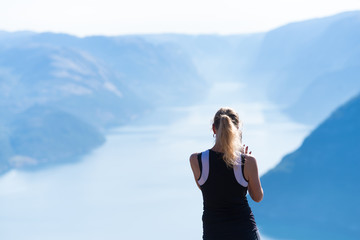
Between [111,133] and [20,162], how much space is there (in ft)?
28.4

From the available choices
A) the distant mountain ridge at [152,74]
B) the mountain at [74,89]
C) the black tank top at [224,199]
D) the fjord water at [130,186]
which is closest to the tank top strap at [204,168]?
the black tank top at [224,199]

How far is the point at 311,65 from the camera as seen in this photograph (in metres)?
47.6

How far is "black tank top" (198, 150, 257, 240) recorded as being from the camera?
142 cm

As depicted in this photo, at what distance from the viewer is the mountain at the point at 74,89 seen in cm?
3081

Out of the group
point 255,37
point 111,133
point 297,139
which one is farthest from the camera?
point 255,37

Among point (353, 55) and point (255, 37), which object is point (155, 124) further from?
point (255, 37)

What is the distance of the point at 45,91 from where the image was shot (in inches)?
1500

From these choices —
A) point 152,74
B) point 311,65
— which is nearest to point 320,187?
point 311,65

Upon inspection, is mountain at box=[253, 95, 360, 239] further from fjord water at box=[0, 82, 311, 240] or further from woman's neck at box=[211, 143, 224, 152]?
woman's neck at box=[211, 143, 224, 152]

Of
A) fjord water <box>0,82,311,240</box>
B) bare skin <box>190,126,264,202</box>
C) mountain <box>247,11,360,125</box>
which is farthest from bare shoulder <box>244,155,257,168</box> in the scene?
mountain <box>247,11,360,125</box>

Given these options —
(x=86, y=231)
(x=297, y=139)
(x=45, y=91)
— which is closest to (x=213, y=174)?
(x=86, y=231)

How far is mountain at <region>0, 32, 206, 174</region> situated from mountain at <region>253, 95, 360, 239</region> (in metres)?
15.3

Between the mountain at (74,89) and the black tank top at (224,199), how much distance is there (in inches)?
1138

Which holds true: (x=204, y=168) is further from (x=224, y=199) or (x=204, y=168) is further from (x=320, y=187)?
(x=320, y=187)
